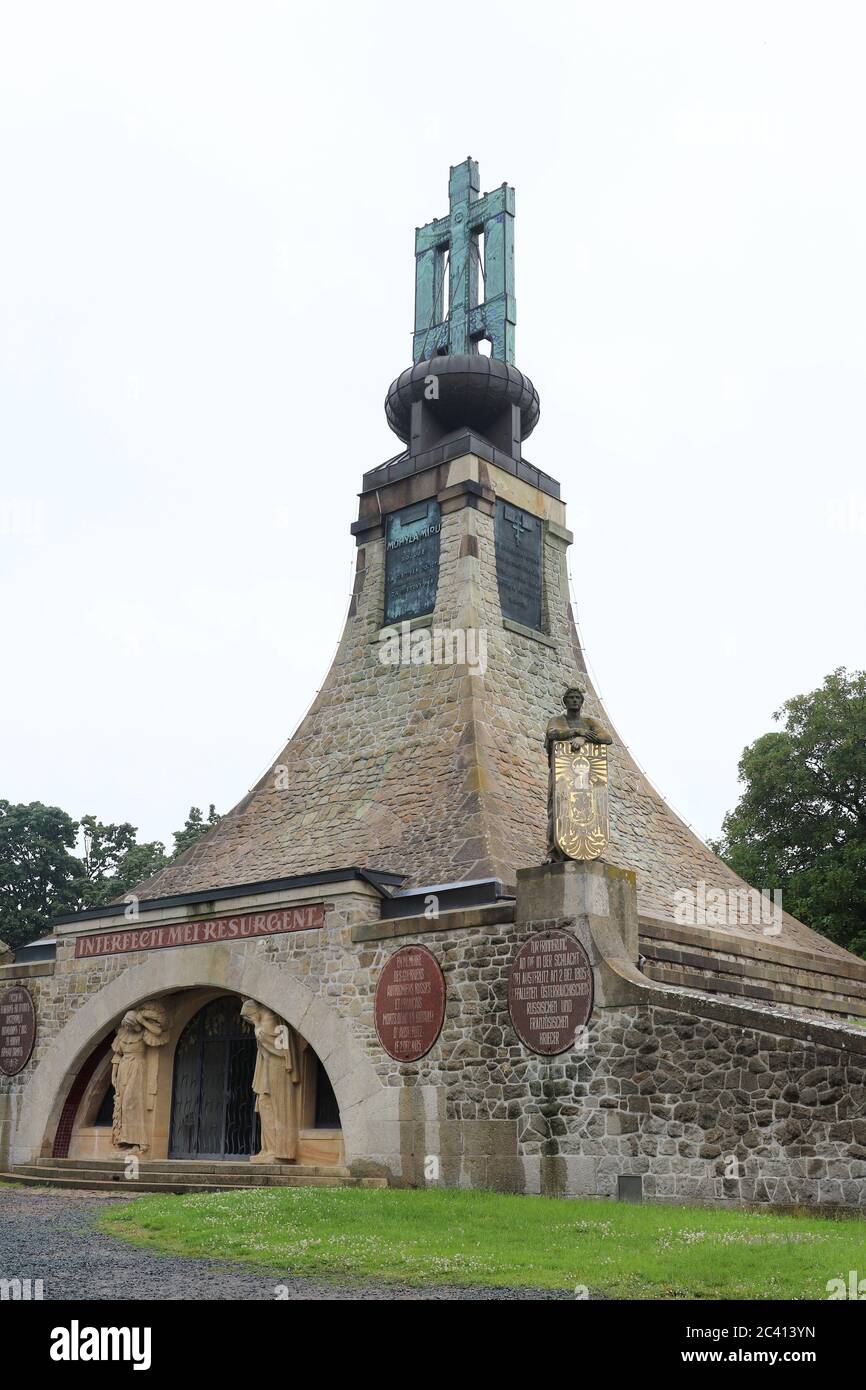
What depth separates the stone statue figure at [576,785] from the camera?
1628 cm

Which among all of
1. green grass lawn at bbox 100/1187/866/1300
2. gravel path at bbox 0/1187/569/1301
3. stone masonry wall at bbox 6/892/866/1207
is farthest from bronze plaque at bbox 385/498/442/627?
gravel path at bbox 0/1187/569/1301

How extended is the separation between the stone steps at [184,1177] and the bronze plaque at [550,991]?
2.72 meters

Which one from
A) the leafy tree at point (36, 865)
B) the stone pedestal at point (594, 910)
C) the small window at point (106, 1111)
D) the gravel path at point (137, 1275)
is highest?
the leafy tree at point (36, 865)

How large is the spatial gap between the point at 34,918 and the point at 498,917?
24408mm

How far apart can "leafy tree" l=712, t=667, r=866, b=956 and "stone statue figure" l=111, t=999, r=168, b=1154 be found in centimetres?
1441

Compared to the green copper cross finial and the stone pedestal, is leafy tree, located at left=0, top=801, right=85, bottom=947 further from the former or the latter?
the stone pedestal

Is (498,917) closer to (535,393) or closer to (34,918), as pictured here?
(535,393)

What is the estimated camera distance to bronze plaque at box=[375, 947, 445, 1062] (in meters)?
16.9

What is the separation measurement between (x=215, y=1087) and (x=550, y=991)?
6.57 metres

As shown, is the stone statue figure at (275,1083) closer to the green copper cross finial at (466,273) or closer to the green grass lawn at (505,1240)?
the green grass lawn at (505,1240)

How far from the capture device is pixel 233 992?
63.9 feet

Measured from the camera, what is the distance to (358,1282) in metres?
9.61

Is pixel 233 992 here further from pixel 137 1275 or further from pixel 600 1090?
pixel 137 1275

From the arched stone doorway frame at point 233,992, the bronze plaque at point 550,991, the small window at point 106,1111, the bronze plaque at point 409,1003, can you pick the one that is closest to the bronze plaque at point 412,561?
the arched stone doorway frame at point 233,992
